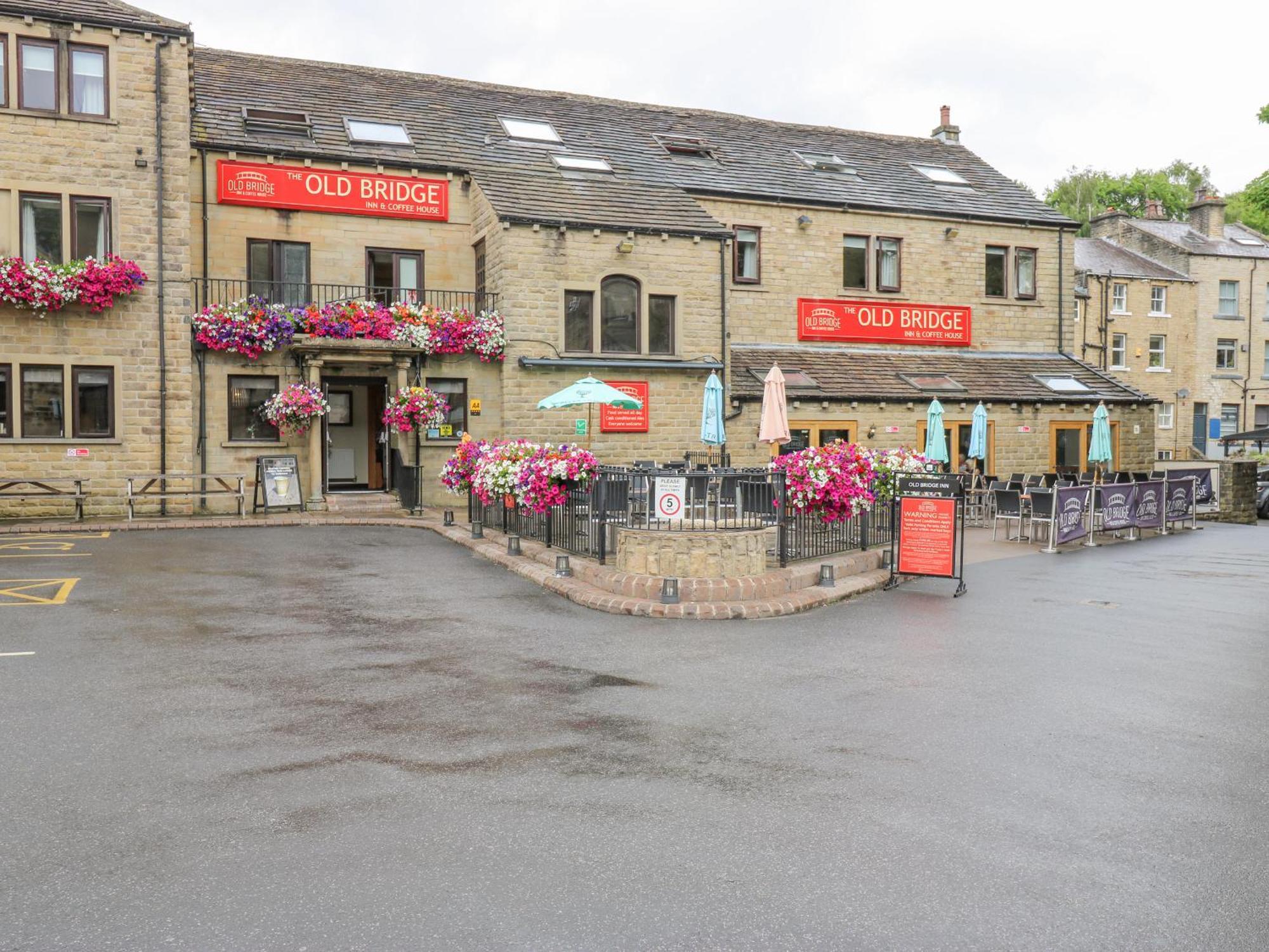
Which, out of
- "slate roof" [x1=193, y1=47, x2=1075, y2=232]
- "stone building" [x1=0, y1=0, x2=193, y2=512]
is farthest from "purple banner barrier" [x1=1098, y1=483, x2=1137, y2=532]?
"stone building" [x1=0, y1=0, x2=193, y2=512]

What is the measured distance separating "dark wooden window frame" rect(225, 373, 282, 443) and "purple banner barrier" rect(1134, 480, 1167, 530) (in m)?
16.7

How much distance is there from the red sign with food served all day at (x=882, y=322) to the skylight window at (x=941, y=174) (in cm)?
430

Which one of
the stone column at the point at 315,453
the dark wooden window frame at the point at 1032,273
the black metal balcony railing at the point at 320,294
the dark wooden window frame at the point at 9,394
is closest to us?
the dark wooden window frame at the point at 9,394

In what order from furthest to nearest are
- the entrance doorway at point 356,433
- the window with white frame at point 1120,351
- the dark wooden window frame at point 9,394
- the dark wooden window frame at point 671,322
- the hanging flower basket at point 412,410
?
the window with white frame at point 1120,351 < the dark wooden window frame at point 671,322 < the entrance doorway at point 356,433 < the hanging flower basket at point 412,410 < the dark wooden window frame at point 9,394

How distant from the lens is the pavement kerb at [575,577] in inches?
396

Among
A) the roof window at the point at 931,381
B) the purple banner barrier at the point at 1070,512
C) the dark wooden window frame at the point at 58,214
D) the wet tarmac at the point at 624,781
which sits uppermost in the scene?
the dark wooden window frame at the point at 58,214

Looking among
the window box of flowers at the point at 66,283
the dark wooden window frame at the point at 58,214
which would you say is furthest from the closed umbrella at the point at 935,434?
the dark wooden window frame at the point at 58,214

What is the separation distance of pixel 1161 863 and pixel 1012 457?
23682 millimetres

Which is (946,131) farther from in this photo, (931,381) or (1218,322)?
(1218,322)

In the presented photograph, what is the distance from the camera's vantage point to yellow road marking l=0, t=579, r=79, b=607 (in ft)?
33.4

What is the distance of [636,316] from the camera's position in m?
23.0

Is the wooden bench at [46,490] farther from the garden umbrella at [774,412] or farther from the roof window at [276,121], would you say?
the garden umbrella at [774,412]

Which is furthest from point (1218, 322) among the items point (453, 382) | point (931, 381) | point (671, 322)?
point (453, 382)

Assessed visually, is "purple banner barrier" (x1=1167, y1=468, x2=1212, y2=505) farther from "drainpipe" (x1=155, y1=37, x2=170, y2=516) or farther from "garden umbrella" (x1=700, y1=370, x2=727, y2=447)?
"drainpipe" (x1=155, y1=37, x2=170, y2=516)
